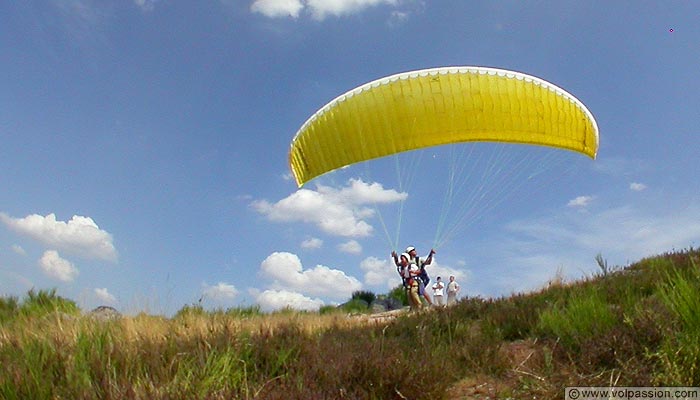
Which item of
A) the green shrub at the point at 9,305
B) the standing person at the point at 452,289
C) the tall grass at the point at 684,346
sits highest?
the green shrub at the point at 9,305

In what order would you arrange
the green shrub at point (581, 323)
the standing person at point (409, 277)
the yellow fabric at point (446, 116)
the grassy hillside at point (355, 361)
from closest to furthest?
the grassy hillside at point (355, 361) → the green shrub at point (581, 323) → the yellow fabric at point (446, 116) → the standing person at point (409, 277)

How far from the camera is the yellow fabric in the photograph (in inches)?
428

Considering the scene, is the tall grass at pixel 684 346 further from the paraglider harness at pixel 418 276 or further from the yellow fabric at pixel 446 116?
the paraglider harness at pixel 418 276

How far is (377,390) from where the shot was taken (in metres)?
3.90

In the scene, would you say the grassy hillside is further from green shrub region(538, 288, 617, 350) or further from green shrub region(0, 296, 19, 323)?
green shrub region(0, 296, 19, 323)

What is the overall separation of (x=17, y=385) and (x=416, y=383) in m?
2.71

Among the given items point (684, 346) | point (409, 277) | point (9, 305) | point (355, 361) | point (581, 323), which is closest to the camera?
point (684, 346)

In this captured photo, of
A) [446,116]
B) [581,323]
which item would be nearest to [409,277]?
[446,116]

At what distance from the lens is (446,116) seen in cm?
1116

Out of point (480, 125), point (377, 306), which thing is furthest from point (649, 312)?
point (377, 306)

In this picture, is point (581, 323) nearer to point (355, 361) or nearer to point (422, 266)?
point (355, 361)

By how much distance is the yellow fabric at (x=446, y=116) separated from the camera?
10875 millimetres

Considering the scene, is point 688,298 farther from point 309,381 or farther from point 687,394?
point 309,381

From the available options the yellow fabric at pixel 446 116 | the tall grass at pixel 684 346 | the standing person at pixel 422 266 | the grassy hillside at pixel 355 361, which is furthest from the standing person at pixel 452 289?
the tall grass at pixel 684 346
